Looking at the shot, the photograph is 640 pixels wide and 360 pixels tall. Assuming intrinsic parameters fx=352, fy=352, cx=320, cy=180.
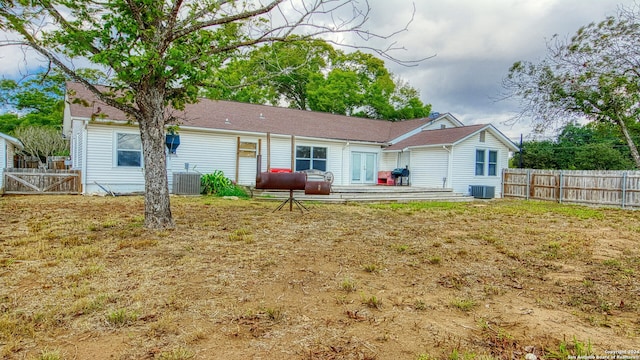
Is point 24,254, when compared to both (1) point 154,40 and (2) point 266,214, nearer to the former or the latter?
(1) point 154,40

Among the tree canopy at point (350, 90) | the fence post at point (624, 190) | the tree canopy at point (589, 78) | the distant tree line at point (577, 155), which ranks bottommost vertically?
the fence post at point (624, 190)

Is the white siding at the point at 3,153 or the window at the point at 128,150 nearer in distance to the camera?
the window at the point at 128,150

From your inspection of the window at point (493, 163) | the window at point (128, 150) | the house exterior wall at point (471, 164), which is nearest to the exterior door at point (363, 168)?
the house exterior wall at point (471, 164)

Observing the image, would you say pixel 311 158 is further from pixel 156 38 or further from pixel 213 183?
pixel 156 38

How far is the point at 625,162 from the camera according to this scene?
24906mm

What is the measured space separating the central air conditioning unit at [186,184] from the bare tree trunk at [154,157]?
747cm

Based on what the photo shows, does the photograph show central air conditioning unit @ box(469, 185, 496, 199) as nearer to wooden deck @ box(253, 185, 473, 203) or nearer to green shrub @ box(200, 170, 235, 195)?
wooden deck @ box(253, 185, 473, 203)

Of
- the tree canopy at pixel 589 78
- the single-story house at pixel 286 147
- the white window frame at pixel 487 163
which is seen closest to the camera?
the tree canopy at pixel 589 78

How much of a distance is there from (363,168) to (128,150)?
36.5 feet

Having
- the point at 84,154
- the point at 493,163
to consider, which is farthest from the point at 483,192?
the point at 84,154

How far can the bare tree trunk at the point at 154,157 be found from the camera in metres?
6.17

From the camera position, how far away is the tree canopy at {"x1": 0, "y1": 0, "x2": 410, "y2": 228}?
5410mm

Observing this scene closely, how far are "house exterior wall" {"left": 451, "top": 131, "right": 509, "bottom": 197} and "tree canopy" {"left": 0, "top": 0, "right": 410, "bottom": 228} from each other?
12.4 meters

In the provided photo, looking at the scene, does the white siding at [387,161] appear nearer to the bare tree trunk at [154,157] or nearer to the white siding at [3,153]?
the bare tree trunk at [154,157]
